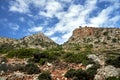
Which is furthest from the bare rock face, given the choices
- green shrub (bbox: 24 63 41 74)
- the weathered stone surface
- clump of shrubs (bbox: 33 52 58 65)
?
clump of shrubs (bbox: 33 52 58 65)

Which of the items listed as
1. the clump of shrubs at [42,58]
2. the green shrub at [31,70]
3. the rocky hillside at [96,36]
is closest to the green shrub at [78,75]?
the green shrub at [31,70]

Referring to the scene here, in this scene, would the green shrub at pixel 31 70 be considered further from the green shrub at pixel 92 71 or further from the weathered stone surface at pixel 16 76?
the green shrub at pixel 92 71

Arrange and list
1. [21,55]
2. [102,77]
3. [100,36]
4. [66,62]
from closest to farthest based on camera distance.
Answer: [102,77], [66,62], [21,55], [100,36]

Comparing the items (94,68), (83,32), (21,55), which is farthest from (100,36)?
(94,68)

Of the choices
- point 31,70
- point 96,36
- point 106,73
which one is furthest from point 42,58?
point 96,36

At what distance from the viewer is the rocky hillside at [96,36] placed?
8949cm

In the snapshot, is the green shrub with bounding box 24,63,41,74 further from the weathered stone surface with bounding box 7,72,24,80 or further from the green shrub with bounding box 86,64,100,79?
the green shrub with bounding box 86,64,100,79

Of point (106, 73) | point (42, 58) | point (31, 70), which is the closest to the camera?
point (106, 73)

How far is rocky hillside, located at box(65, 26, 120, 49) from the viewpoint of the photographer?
89488 mm

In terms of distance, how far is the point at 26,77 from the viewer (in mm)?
21719

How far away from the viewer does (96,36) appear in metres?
105

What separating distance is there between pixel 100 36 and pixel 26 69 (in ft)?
263

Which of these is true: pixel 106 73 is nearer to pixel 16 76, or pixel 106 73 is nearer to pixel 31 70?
pixel 31 70

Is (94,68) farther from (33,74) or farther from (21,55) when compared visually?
(21,55)
